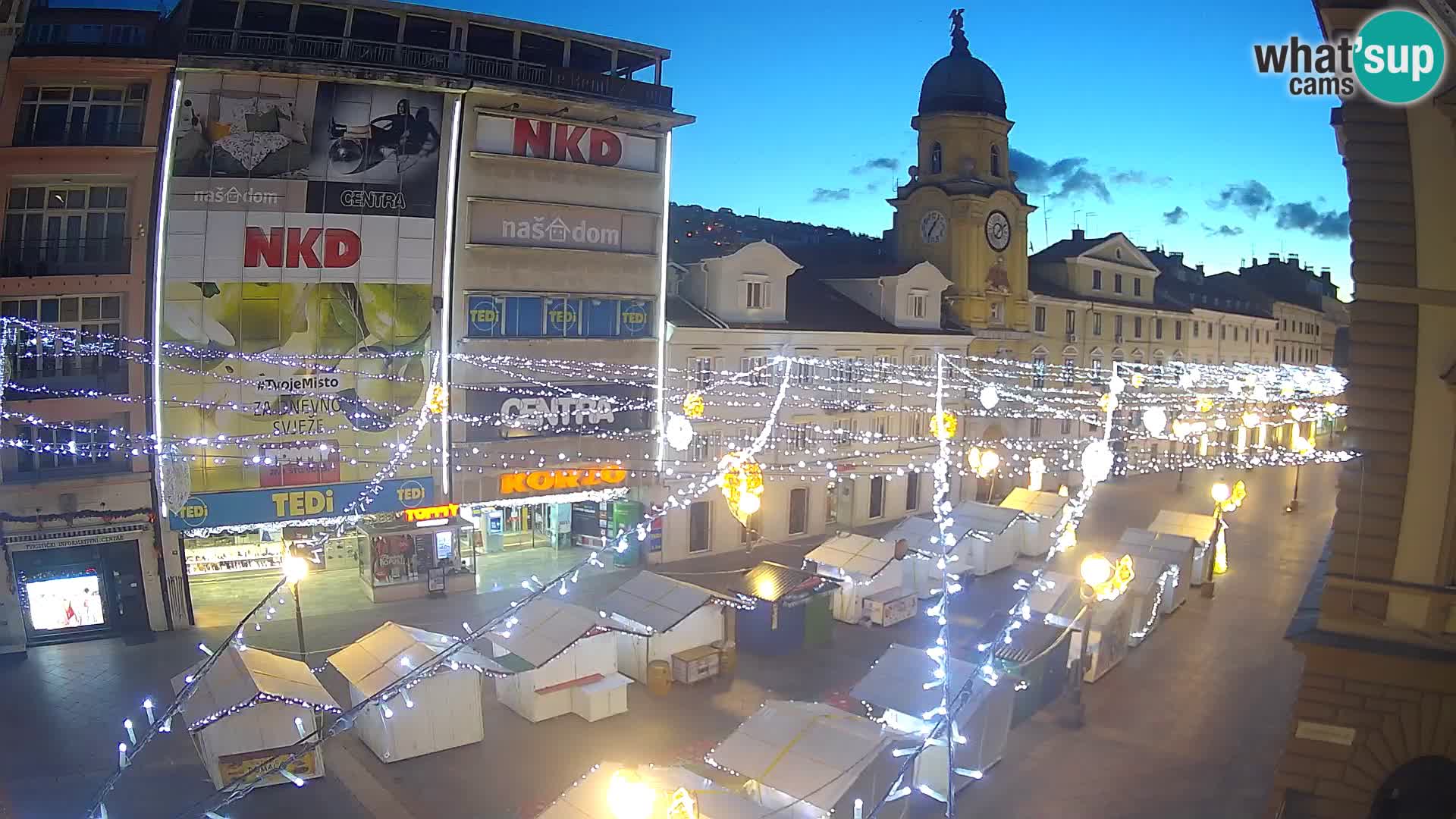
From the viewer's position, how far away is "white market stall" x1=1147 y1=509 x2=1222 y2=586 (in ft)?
84.1

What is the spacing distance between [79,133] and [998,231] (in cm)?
2861

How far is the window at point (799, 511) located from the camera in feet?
104

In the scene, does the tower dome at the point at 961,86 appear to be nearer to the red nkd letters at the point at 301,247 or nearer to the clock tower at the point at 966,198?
the clock tower at the point at 966,198

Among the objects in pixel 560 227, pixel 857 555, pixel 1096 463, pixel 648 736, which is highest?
pixel 560 227

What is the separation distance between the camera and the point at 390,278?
2341 centimetres

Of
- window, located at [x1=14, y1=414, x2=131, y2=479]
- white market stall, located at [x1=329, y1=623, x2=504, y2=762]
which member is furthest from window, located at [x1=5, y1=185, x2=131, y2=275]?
white market stall, located at [x1=329, y1=623, x2=504, y2=762]

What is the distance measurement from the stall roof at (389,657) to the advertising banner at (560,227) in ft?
35.2

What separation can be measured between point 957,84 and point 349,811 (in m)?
32.3

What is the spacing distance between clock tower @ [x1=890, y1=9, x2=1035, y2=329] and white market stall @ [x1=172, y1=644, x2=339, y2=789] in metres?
27.6

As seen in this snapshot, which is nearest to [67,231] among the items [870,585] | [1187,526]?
[870,585]

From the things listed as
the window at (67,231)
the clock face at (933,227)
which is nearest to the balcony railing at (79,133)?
the window at (67,231)

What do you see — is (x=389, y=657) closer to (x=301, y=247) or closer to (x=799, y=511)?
(x=301, y=247)

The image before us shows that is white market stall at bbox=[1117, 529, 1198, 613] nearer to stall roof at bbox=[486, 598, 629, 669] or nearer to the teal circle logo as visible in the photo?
stall roof at bbox=[486, 598, 629, 669]

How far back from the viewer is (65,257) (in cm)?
2077
